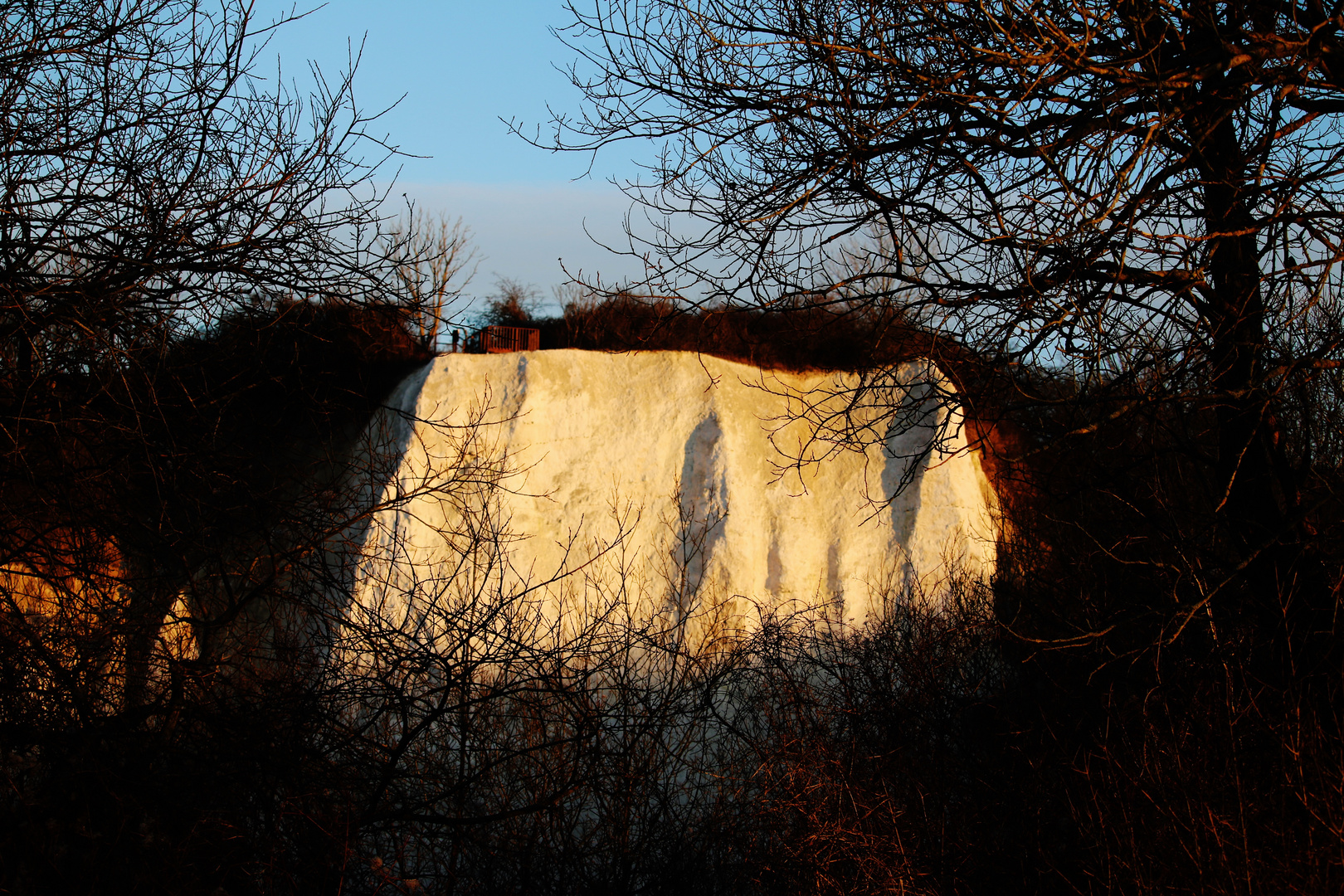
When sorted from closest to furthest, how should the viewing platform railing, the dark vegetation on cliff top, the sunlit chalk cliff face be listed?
the dark vegetation on cliff top, the sunlit chalk cliff face, the viewing platform railing

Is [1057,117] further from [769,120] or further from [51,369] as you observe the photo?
[51,369]

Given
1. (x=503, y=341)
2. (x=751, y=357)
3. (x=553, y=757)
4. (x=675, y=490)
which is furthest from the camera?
(x=503, y=341)

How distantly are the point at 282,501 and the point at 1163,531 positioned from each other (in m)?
4.95

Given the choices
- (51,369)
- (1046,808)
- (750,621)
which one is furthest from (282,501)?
(750,621)

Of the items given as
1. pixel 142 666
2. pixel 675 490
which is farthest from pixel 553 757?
pixel 675 490

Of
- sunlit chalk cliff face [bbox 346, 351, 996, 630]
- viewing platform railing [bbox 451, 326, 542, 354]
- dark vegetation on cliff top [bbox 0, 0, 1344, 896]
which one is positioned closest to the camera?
dark vegetation on cliff top [bbox 0, 0, 1344, 896]

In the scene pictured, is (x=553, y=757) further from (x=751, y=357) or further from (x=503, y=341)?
(x=503, y=341)

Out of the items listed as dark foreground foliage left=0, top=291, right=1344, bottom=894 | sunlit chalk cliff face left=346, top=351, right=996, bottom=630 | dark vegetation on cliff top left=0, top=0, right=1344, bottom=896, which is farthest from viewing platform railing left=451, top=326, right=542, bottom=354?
dark vegetation on cliff top left=0, top=0, right=1344, bottom=896

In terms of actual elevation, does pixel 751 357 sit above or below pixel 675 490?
above

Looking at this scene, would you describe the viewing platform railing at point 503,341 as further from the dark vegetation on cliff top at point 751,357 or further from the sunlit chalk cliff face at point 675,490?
the dark vegetation on cliff top at point 751,357

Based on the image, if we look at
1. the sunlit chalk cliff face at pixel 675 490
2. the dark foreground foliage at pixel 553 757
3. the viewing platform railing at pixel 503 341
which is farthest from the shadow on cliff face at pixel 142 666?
the viewing platform railing at pixel 503 341

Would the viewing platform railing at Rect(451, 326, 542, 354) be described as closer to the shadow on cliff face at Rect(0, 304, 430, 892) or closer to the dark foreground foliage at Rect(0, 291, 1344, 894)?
the dark foreground foliage at Rect(0, 291, 1344, 894)

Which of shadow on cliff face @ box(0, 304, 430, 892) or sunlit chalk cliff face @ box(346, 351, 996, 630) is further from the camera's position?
sunlit chalk cliff face @ box(346, 351, 996, 630)

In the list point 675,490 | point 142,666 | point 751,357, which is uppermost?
point 751,357
